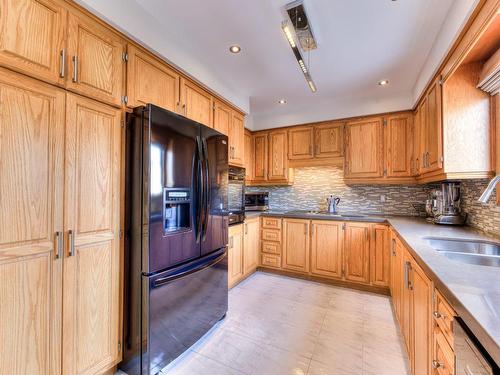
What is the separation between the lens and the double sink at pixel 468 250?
1330 mm

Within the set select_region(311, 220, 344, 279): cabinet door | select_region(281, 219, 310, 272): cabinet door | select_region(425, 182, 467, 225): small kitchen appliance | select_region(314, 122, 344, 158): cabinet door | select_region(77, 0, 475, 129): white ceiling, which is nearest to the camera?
select_region(77, 0, 475, 129): white ceiling

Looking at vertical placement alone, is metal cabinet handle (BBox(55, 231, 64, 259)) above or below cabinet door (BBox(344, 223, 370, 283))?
above

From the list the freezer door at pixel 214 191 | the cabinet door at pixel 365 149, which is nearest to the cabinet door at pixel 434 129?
the cabinet door at pixel 365 149

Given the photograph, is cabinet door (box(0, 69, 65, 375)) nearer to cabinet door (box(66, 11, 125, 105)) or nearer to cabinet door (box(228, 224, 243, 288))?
cabinet door (box(66, 11, 125, 105))

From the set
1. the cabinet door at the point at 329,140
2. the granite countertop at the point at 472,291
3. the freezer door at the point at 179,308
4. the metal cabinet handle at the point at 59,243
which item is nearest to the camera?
the granite countertop at the point at 472,291

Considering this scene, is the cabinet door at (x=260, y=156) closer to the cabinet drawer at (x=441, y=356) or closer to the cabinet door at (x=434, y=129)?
the cabinet door at (x=434, y=129)

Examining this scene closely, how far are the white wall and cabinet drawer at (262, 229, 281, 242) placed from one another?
6.79 feet

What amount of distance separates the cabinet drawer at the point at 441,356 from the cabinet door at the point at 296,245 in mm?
2201

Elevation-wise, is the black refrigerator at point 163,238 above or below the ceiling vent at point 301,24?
below

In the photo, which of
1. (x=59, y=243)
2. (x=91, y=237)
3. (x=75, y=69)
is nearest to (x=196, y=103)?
(x=75, y=69)

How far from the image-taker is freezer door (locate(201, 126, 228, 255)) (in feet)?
6.31

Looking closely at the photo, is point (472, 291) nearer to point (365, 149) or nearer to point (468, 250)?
point (468, 250)

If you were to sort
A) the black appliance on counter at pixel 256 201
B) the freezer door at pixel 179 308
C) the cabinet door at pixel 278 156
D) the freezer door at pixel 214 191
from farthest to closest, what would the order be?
the black appliance on counter at pixel 256 201
the cabinet door at pixel 278 156
the freezer door at pixel 214 191
the freezer door at pixel 179 308

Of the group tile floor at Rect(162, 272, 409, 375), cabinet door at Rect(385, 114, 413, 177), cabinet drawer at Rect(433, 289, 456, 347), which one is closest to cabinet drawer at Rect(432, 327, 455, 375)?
cabinet drawer at Rect(433, 289, 456, 347)
